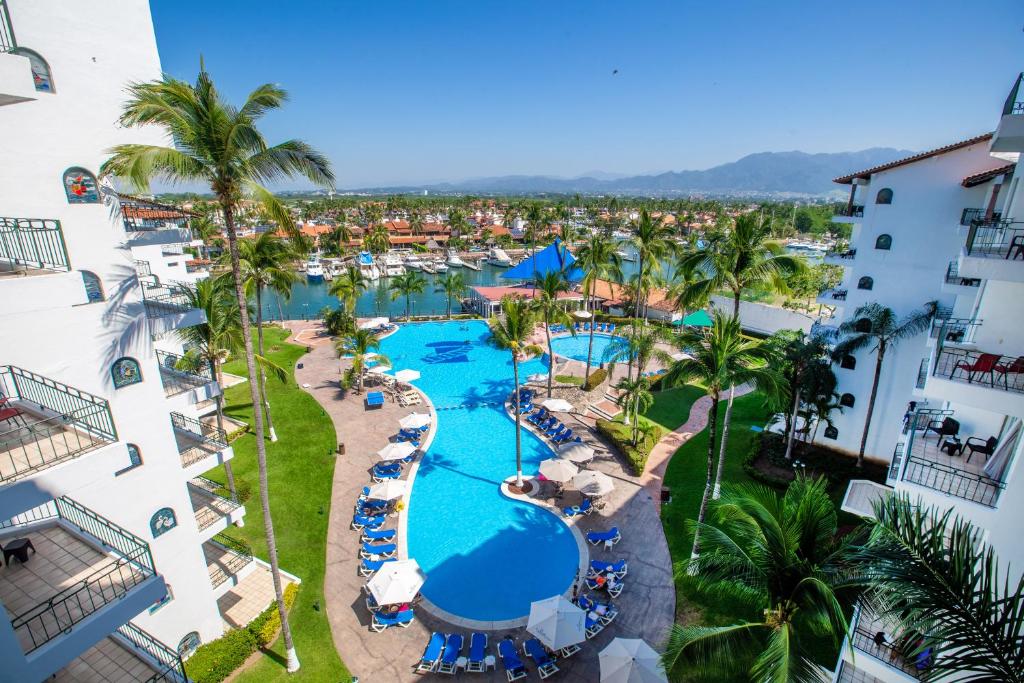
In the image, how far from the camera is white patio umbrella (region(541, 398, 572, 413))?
28.2 meters

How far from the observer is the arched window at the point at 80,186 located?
10289mm

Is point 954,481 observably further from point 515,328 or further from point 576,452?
point 576,452

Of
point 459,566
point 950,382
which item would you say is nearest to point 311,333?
point 459,566

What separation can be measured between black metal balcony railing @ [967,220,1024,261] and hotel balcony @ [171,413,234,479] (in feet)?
64.0

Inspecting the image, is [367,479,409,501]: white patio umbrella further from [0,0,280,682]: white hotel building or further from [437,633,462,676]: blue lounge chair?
[437,633,462,676]: blue lounge chair

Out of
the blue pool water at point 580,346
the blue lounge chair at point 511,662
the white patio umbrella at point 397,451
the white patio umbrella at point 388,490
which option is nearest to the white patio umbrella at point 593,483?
the blue lounge chair at point 511,662

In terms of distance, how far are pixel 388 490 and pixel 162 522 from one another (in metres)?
9.29

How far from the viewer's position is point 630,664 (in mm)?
12727

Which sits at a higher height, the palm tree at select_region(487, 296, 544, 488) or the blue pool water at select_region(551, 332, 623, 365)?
the palm tree at select_region(487, 296, 544, 488)

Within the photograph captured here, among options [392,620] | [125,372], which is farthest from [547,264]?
[125,372]

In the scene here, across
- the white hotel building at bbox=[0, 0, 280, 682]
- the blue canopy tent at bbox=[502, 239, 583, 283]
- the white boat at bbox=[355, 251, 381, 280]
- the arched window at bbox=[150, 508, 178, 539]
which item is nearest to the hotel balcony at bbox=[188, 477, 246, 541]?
the white hotel building at bbox=[0, 0, 280, 682]

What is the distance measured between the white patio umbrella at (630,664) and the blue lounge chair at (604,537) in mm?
5500

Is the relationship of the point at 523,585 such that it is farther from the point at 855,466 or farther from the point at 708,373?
the point at 855,466

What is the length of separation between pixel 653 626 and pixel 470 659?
600 cm
